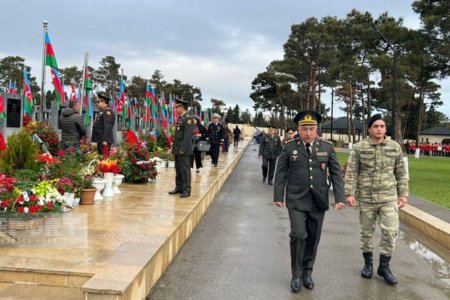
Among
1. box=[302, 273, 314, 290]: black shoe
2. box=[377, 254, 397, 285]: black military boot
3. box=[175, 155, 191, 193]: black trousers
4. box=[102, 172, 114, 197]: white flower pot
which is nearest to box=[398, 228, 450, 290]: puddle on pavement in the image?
box=[377, 254, 397, 285]: black military boot

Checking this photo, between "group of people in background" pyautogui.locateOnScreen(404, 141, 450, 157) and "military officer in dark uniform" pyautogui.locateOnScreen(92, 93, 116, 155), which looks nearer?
"military officer in dark uniform" pyautogui.locateOnScreen(92, 93, 116, 155)

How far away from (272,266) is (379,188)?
61.3 inches

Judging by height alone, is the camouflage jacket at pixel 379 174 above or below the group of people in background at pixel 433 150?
above

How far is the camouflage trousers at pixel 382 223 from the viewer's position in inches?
202

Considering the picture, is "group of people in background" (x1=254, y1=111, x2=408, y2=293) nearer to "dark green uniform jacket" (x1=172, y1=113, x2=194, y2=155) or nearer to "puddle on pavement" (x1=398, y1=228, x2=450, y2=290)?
"puddle on pavement" (x1=398, y1=228, x2=450, y2=290)

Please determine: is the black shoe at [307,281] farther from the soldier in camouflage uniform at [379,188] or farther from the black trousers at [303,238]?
the soldier in camouflage uniform at [379,188]

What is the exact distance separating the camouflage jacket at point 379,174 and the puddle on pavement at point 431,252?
1.20 metres

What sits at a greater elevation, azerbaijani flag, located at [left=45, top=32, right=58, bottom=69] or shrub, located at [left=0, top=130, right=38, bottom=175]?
azerbaijani flag, located at [left=45, top=32, right=58, bottom=69]

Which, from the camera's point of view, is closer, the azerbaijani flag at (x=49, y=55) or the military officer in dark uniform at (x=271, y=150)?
the azerbaijani flag at (x=49, y=55)

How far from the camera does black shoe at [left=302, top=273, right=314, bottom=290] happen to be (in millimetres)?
4828

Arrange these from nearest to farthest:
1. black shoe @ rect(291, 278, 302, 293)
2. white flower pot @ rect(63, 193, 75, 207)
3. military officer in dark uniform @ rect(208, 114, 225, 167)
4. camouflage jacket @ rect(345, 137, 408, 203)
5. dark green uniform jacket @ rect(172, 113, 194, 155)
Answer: black shoe @ rect(291, 278, 302, 293) < camouflage jacket @ rect(345, 137, 408, 203) < white flower pot @ rect(63, 193, 75, 207) < dark green uniform jacket @ rect(172, 113, 194, 155) < military officer in dark uniform @ rect(208, 114, 225, 167)

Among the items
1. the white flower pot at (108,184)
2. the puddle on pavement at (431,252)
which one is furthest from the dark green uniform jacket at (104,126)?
the puddle on pavement at (431,252)

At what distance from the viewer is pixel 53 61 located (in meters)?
13.7

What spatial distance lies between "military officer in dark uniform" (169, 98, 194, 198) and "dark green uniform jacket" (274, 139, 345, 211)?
3.83 metres
